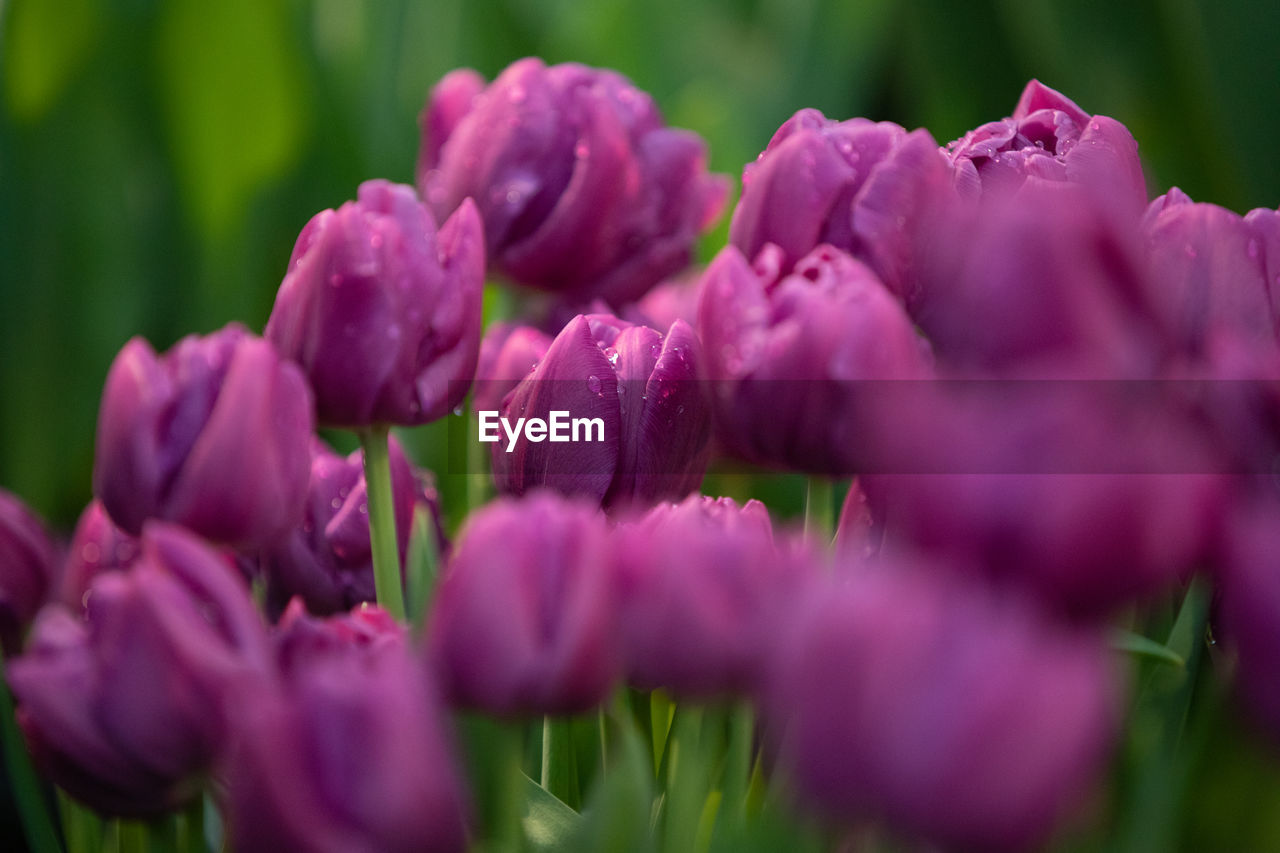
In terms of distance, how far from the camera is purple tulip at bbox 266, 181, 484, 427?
13.0 inches

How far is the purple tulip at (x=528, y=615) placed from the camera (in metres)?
0.22

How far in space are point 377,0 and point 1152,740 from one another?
99 centimetres

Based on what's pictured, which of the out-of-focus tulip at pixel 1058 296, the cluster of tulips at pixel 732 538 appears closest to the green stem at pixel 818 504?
the cluster of tulips at pixel 732 538

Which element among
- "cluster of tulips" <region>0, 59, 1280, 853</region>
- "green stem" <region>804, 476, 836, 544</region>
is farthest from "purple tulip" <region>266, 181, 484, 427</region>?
"green stem" <region>804, 476, 836, 544</region>

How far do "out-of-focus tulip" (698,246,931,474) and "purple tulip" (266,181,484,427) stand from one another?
86 millimetres

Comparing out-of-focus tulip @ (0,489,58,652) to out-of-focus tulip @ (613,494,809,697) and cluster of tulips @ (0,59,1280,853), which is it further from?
out-of-focus tulip @ (613,494,809,697)

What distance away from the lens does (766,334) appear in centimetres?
28

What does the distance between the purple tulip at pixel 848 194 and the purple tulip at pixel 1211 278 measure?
0.17ft

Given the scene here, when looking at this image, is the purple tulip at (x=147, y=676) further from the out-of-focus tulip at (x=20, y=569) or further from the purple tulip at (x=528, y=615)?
the out-of-focus tulip at (x=20, y=569)

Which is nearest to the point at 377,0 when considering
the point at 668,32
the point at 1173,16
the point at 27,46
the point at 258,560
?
the point at 668,32

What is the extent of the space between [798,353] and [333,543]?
18 centimetres

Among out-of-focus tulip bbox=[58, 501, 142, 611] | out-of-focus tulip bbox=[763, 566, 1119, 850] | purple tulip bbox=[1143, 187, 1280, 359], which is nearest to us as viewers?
out-of-focus tulip bbox=[763, 566, 1119, 850]

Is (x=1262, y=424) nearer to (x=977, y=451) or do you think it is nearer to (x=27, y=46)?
(x=977, y=451)

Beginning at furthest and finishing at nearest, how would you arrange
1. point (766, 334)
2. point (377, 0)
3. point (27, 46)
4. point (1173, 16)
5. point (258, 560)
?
point (377, 0) → point (1173, 16) → point (27, 46) → point (258, 560) → point (766, 334)
